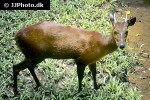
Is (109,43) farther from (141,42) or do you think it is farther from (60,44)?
(141,42)

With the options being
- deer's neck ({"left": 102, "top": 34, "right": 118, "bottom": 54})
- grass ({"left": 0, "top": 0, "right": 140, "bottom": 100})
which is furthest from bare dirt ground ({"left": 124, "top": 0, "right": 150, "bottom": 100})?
deer's neck ({"left": 102, "top": 34, "right": 118, "bottom": 54})

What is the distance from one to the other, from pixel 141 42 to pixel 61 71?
2336 mm

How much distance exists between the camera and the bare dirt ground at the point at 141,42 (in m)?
6.59

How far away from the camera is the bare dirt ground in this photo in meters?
6.59

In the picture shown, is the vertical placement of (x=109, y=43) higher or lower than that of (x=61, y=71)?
higher

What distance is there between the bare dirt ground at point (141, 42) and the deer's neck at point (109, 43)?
1315 millimetres

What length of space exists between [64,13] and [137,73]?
8.73 feet

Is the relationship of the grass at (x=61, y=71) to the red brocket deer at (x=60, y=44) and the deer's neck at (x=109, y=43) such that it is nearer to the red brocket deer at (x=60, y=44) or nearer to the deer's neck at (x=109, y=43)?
the red brocket deer at (x=60, y=44)

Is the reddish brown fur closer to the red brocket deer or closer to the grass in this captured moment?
the red brocket deer

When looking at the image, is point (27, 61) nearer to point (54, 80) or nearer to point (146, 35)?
point (54, 80)

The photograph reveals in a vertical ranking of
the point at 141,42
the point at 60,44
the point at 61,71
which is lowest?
the point at 61,71

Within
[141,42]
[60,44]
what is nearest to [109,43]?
[60,44]

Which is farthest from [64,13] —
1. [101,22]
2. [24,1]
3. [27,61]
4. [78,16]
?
[27,61]

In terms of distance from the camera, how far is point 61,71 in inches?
261
